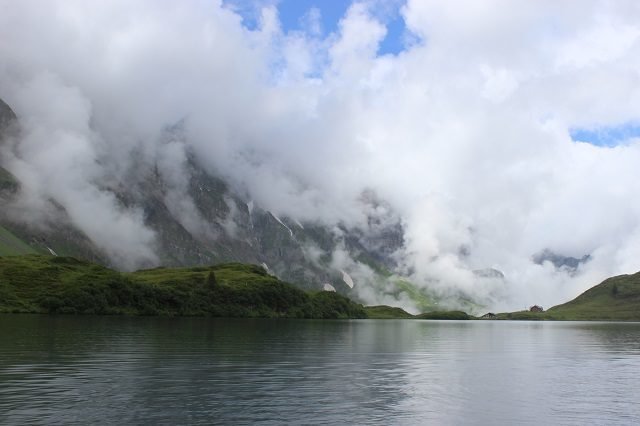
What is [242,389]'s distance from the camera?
186 feet

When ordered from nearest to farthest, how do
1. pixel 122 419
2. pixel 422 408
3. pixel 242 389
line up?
1. pixel 122 419
2. pixel 422 408
3. pixel 242 389

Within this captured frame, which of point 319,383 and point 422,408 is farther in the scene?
point 319,383

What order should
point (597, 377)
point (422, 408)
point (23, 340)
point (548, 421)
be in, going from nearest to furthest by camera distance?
1. point (548, 421)
2. point (422, 408)
3. point (597, 377)
4. point (23, 340)

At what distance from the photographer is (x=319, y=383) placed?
6253cm

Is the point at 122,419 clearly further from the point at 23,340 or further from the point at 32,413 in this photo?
the point at 23,340

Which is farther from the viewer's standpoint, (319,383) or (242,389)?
(319,383)

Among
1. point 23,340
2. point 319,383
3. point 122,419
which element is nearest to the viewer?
point 122,419

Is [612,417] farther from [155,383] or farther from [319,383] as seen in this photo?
[155,383]

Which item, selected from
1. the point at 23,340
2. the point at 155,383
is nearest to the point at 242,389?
the point at 155,383

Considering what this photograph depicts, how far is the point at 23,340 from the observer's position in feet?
336

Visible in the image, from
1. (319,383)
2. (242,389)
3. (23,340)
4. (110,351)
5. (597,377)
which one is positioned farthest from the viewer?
(23,340)

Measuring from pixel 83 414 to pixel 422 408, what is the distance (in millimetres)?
27069

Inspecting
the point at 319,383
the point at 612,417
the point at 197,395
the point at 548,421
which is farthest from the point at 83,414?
the point at 612,417

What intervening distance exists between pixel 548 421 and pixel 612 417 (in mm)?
6262
